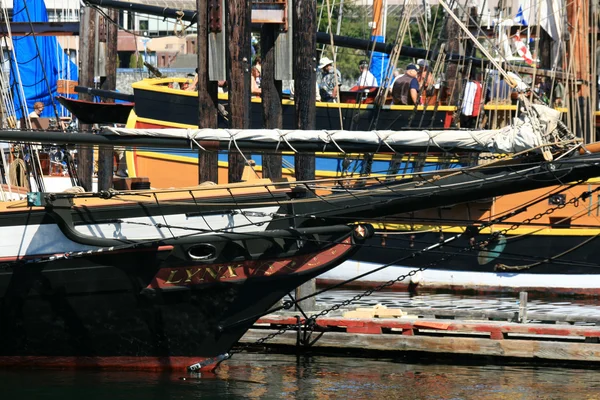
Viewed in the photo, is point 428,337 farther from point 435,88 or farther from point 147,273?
point 435,88

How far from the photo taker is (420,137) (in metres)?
11.2

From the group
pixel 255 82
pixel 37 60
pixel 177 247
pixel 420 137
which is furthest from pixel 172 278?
pixel 37 60

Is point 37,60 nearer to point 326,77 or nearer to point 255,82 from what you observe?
point 326,77

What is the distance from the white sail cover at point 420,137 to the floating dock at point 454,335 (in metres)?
3.18

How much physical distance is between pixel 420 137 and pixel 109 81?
12.3 meters

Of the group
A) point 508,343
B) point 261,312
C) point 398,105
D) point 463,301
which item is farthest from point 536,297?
point 261,312

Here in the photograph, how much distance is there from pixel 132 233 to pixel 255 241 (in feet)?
4.38

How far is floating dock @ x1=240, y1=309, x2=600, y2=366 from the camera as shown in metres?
13.2

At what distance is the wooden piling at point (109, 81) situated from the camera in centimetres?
1998

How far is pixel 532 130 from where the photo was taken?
1096cm

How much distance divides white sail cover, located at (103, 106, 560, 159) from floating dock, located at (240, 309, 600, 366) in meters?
3.18

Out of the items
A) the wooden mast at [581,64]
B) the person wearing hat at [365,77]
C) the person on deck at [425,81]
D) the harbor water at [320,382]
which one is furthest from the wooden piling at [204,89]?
the person wearing hat at [365,77]

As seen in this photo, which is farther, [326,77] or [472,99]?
[326,77]

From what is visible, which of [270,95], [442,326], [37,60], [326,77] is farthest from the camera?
[37,60]
